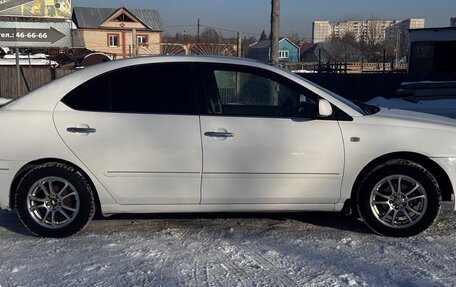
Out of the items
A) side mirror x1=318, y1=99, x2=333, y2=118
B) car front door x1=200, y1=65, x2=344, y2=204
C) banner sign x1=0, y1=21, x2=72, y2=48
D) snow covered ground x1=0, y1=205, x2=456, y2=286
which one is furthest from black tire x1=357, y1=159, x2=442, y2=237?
banner sign x1=0, y1=21, x2=72, y2=48

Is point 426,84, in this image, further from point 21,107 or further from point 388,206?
point 21,107

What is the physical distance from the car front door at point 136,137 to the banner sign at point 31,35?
11.6 metres

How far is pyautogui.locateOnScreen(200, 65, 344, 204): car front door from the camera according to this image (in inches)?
184

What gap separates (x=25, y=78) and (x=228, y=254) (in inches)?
755

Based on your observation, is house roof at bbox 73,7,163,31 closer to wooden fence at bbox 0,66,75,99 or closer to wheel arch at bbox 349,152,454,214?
wooden fence at bbox 0,66,75,99

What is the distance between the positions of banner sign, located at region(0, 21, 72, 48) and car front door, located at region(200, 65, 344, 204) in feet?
39.4

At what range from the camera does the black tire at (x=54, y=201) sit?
15.4 feet

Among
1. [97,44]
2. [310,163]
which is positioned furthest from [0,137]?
[97,44]

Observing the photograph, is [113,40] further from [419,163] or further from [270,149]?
[419,163]

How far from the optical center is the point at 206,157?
4684 millimetres

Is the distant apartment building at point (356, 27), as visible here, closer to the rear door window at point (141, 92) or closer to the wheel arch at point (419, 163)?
the wheel arch at point (419, 163)

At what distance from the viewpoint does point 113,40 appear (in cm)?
5828

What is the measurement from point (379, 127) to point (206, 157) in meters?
1.56

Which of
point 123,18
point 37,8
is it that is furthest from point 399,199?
point 123,18
